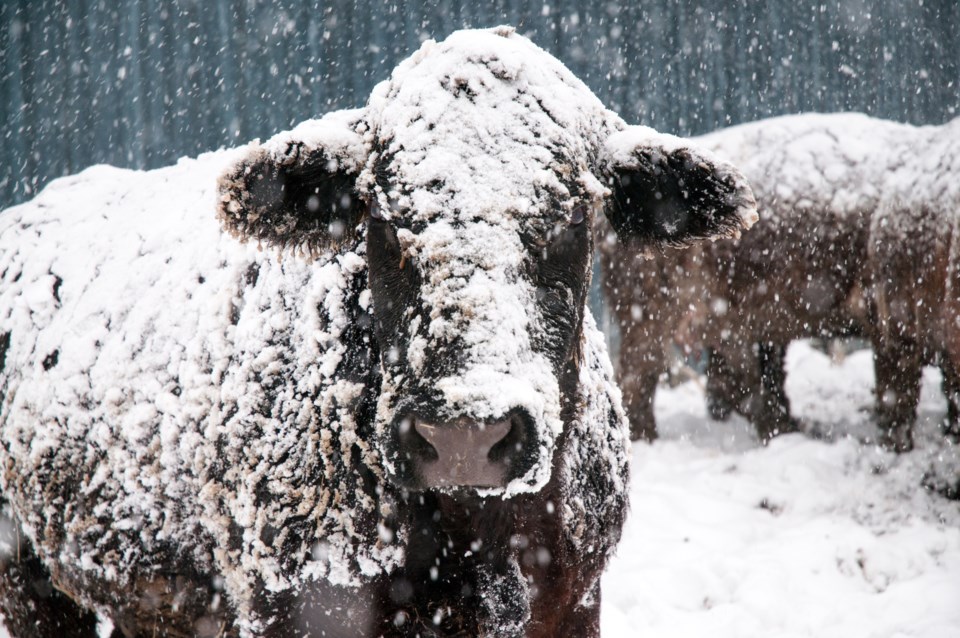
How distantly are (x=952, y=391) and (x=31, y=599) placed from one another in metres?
5.43

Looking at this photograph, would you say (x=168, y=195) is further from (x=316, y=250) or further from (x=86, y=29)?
(x=86, y=29)

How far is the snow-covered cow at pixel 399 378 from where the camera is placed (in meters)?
1.62

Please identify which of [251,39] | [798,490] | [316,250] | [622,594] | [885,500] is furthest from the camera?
[251,39]

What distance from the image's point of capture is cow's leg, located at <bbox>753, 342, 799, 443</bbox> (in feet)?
21.0

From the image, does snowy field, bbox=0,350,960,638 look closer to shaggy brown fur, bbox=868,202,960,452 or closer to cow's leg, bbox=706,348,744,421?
shaggy brown fur, bbox=868,202,960,452

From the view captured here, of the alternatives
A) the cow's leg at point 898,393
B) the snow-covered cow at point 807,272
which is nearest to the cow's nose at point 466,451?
the snow-covered cow at point 807,272

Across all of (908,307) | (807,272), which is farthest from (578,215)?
(807,272)

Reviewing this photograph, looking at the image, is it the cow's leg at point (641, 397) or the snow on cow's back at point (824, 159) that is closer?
the snow on cow's back at point (824, 159)

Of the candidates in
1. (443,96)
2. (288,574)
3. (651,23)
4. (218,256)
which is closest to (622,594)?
(288,574)

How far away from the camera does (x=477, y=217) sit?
1676 millimetres

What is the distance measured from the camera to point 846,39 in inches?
419

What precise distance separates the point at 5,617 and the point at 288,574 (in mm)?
2162

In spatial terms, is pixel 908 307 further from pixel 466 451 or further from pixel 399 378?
pixel 466 451

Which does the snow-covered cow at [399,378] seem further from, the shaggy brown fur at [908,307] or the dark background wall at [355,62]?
the dark background wall at [355,62]
